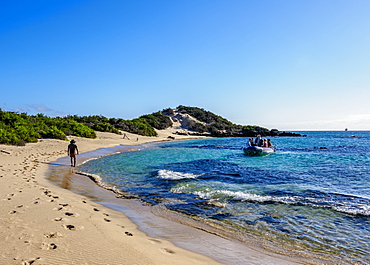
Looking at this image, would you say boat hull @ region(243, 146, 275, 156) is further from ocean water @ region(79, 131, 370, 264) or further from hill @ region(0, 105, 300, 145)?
hill @ region(0, 105, 300, 145)

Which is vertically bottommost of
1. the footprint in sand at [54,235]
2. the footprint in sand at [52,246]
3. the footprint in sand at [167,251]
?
the footprint in sand at [167,251]

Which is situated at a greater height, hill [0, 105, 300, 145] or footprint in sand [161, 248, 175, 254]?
hill [0, 105, 300, 145]

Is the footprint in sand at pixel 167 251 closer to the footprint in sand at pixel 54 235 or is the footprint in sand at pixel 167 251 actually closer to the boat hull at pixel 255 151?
the footprint in sand at pixel 54 235

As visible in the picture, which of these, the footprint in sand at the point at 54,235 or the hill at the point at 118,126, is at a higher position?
the hill at the point at 118,126

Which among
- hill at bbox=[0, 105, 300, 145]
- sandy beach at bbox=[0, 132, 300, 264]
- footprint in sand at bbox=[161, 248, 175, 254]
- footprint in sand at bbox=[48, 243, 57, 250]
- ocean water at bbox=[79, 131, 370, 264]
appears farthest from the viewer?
hill at bbox=[0, 105, 300, 145]

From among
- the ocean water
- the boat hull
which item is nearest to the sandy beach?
the ocean water

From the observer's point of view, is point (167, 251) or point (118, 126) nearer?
point (167, 251)

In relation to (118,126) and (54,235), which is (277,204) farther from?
(118,126)

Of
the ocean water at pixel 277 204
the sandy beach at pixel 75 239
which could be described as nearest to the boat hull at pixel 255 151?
the ocean water at pixel 277 204

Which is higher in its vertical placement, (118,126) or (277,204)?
(118,126)

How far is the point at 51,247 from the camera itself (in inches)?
150

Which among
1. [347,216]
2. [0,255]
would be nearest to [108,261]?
[0,255]

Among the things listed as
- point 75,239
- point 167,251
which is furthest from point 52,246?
point 167,251

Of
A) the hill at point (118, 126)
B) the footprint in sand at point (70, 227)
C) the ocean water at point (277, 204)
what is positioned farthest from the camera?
the hill at point (118, 126)
